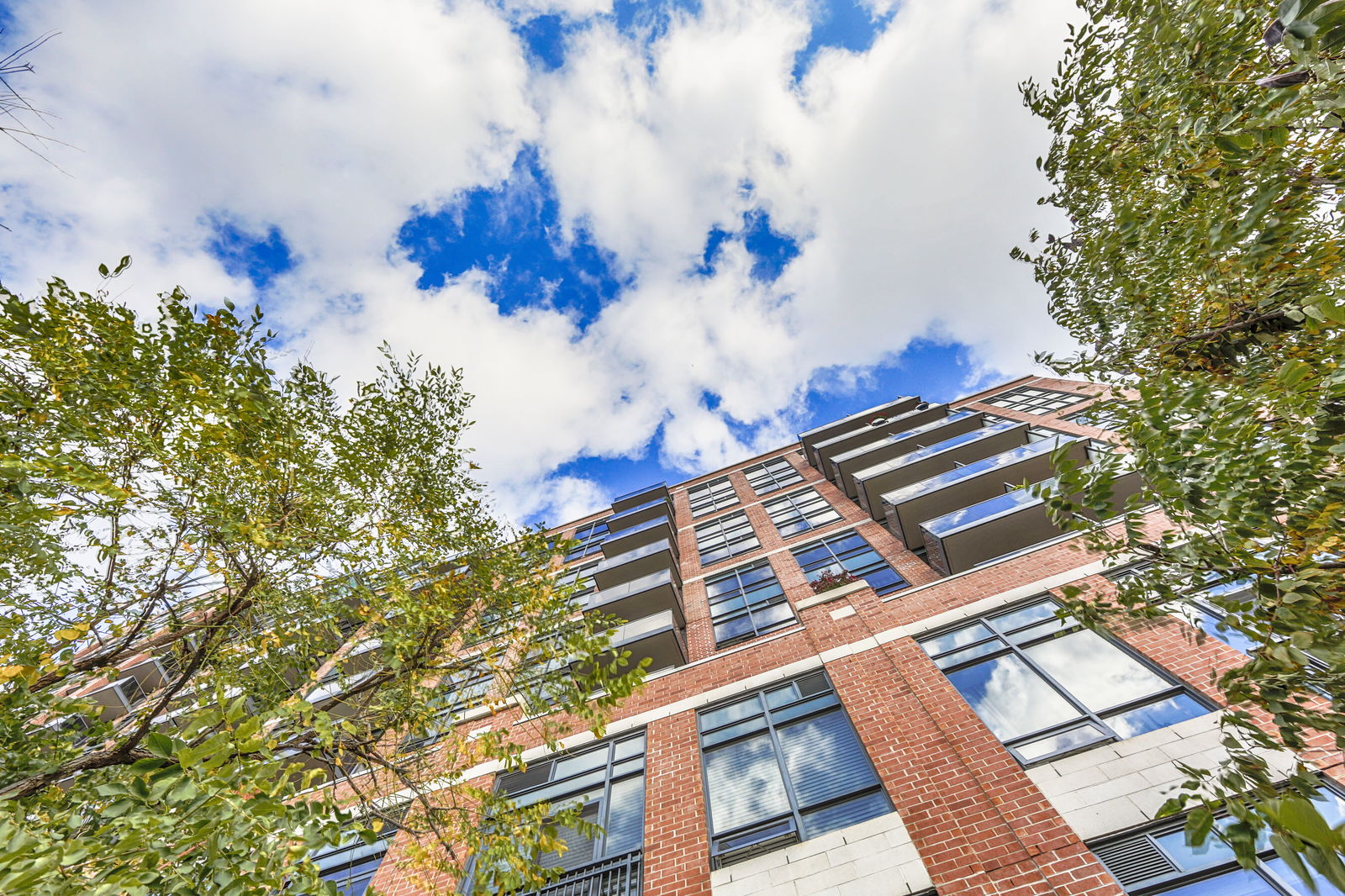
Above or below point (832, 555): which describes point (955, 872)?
below

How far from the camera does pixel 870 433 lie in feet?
88.5

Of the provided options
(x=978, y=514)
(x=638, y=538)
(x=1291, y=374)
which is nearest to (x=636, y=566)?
(x=638, y=538)

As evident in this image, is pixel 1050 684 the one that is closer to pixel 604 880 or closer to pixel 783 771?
pixel 783 771

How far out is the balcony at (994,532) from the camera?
13477 millimetres

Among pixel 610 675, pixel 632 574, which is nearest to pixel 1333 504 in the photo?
pixel 610 675

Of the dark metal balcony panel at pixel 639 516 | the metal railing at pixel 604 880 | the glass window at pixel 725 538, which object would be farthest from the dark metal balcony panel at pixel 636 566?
the metal railing at pixel 604 880

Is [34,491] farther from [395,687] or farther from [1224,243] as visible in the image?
[1224,243]

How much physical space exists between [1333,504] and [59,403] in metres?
11.4

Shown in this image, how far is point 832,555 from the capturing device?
18.1m

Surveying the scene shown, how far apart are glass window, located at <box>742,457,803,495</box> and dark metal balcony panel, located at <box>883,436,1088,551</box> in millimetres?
12070

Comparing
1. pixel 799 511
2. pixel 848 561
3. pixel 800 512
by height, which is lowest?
pixel 848 561

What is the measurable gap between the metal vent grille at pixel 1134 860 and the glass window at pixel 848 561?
27.1 ft

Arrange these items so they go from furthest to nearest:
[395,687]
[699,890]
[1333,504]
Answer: [699,890] < [395,687] < [1333,504]

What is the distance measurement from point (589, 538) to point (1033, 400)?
26735mm
